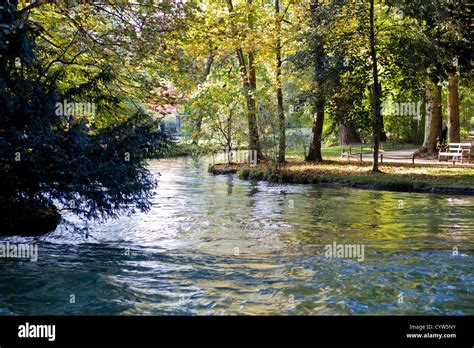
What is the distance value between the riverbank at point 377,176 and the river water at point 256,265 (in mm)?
3075

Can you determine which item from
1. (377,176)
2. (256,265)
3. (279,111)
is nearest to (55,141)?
(256,265)

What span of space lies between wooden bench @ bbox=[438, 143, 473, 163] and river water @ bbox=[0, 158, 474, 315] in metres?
9.91

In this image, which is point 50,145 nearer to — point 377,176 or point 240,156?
point 377,176

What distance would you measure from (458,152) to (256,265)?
1954 cm

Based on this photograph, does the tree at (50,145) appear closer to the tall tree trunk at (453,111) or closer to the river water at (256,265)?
the river water at (256,265)

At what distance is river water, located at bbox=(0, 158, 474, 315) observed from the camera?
728 cm

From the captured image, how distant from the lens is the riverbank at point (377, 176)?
62.9ft

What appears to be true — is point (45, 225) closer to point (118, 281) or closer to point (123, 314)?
point (118, 281)

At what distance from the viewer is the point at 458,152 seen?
2558cm

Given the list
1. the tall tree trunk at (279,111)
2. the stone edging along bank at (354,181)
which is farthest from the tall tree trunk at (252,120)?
the stone edging along bank at (354,181)

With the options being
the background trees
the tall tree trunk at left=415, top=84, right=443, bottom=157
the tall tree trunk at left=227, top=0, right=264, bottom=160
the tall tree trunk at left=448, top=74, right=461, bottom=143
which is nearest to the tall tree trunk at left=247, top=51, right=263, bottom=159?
the tall tree trunk at left=227, top=0, right=264, bottom=160
